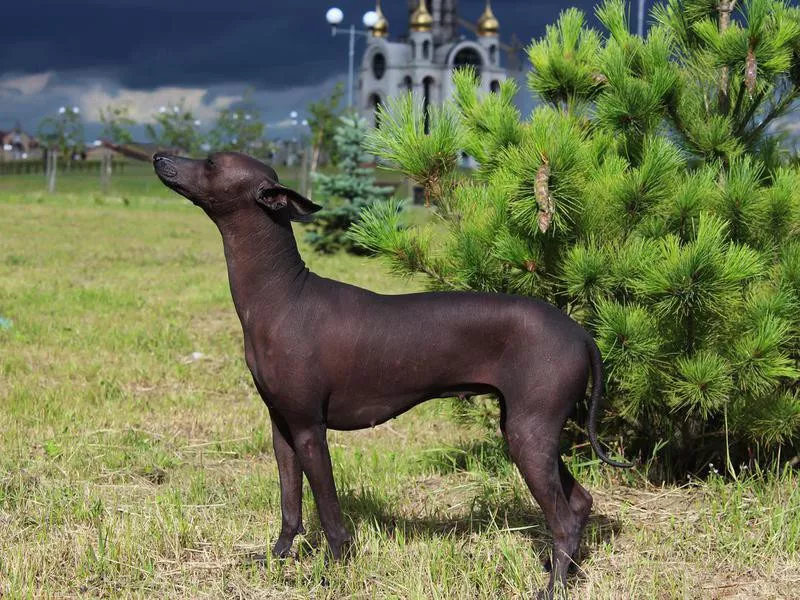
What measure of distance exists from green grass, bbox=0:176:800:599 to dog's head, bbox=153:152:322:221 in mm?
1348

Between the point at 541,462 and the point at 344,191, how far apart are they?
41.6ft

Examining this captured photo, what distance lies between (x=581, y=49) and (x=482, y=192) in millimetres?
989

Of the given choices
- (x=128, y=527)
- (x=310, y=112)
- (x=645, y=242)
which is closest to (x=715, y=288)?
(x=645, y=242)

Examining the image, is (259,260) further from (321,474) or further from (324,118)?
(324,118)

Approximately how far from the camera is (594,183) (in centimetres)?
402

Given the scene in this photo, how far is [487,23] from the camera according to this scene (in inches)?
2987

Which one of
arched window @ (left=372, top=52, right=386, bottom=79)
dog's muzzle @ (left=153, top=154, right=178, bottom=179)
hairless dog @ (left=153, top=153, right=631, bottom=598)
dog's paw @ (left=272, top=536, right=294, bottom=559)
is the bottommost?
dog's paw @ (left=272, top=536, right=294, bottom=559)

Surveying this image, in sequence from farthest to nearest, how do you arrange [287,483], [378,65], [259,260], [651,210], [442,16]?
1. [378,65]
2. [442,16]
3. [651,210]
4. [287,483]
5. [259,260]

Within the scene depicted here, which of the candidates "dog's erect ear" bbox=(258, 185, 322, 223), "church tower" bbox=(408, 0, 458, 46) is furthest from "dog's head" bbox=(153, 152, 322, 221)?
"church tower" bbox=(408, 0, 458, 46)

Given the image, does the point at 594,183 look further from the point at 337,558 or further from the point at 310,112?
the point at 310,112

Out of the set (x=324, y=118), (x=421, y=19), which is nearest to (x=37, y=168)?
(x=324, y=118)

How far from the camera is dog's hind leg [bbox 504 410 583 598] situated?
3074 mm

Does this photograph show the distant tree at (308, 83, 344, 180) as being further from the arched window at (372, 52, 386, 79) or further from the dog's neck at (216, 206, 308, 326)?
the dog's neck at (216, 206, 308, 326)

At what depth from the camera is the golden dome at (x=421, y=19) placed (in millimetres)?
69812
